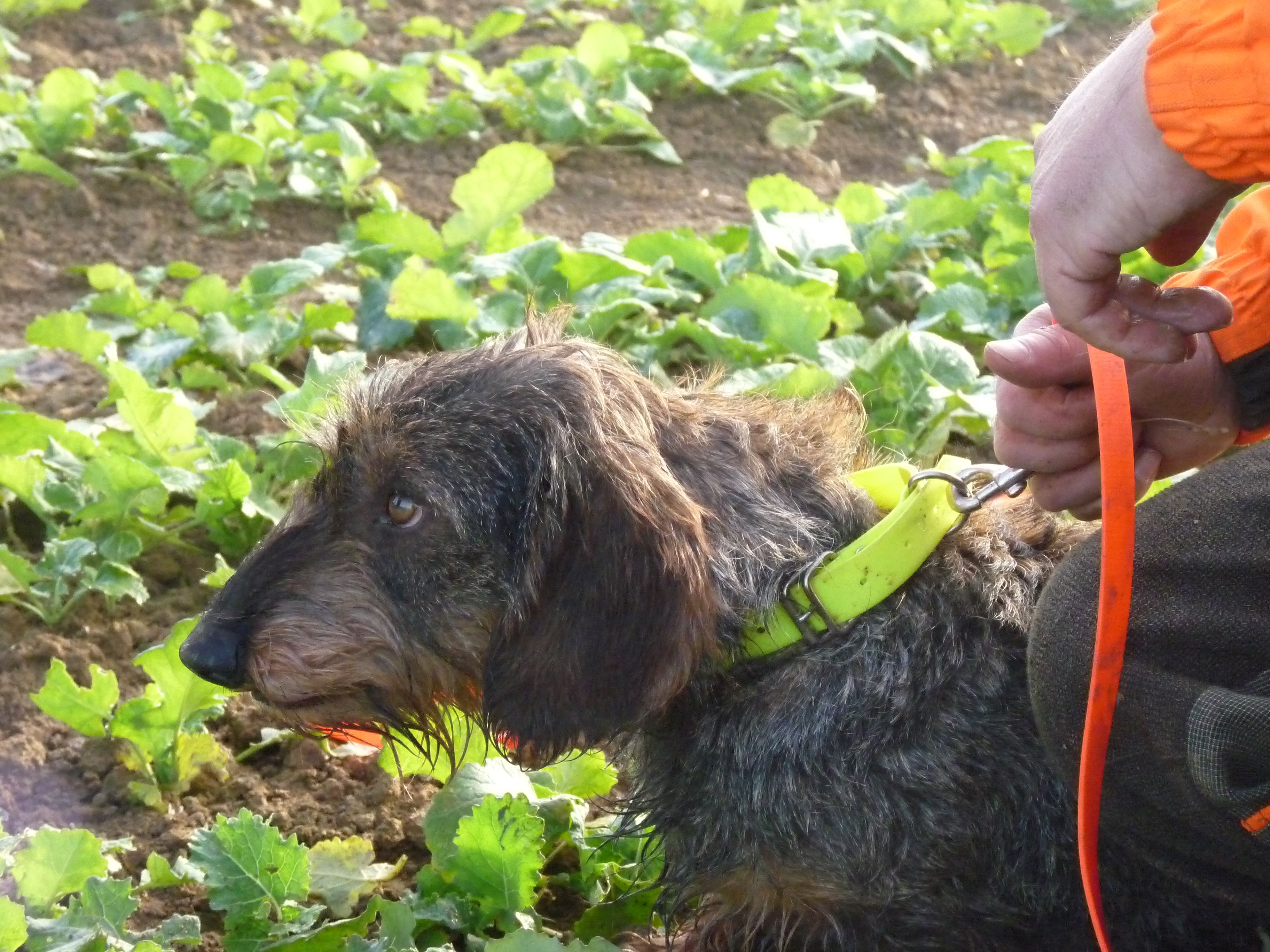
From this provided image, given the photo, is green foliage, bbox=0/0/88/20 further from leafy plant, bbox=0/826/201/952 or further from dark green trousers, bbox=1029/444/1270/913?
dark green trousers, bbox=1029/444/1270/913

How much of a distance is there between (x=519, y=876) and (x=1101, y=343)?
1619 millimetres

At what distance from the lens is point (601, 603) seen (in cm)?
268

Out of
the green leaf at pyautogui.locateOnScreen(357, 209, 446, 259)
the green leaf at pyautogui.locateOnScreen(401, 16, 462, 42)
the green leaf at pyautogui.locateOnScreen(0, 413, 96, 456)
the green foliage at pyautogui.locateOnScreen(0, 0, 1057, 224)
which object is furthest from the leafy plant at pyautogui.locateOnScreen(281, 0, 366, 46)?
the green leaf at pyautogui.locateOnScreen(0, 413, 96, 456)

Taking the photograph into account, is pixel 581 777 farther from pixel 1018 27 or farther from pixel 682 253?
pixel 1018 27

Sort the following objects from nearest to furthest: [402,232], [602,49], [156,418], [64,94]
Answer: [156,418]
[402,232]
[64,94]
[602,49]

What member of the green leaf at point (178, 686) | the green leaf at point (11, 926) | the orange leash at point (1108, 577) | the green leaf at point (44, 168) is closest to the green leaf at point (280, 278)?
the green leaf at point (44, 168)

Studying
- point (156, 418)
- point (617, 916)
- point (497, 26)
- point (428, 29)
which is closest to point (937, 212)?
point (156, 418)

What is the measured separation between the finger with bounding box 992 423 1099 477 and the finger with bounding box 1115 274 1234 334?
508 mm

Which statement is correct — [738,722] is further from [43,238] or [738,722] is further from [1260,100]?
[43,238]

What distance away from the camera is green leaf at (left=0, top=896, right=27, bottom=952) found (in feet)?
8.78

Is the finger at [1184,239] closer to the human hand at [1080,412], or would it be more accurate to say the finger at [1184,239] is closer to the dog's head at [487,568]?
the human hand at [1080,412]

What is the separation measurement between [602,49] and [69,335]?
11.9 feet

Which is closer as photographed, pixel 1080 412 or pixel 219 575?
pixel 1080 412

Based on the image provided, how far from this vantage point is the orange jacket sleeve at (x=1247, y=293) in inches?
110
